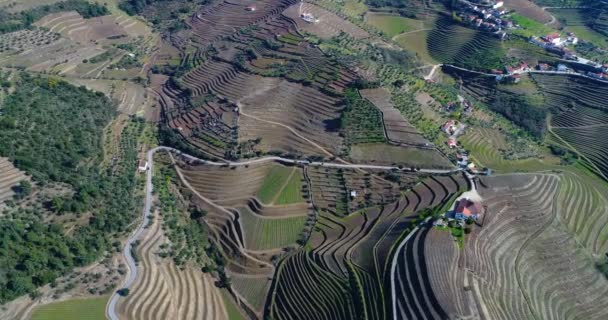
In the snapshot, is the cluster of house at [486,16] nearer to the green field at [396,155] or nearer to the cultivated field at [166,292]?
the green field at [396,155]

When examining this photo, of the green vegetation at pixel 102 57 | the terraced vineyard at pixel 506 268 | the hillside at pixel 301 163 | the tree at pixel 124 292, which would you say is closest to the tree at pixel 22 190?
the hillside at pixel 301 163

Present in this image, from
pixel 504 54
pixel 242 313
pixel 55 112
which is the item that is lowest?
pixel 242 313

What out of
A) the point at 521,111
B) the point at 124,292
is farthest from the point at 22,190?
the point at 521,111

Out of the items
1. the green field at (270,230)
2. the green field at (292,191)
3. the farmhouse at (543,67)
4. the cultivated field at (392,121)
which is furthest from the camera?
the farmhouse at (543,67)

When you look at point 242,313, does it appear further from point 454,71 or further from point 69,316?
point 454,71

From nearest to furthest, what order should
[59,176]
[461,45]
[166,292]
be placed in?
[166,292] < [59,176] < [461,45]

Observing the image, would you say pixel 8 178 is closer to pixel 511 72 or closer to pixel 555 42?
pixel 511 72

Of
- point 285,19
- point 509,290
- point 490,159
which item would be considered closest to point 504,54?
point 490,159
